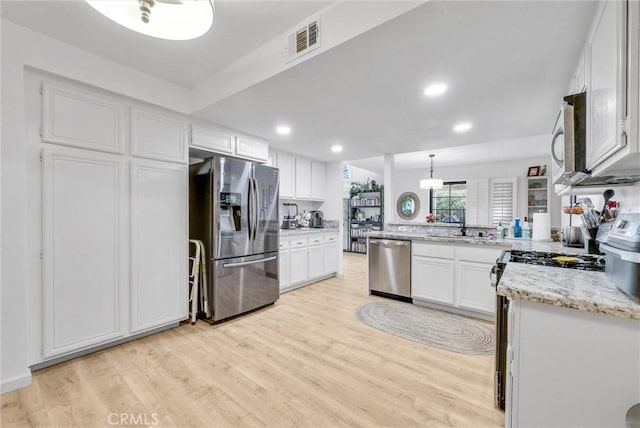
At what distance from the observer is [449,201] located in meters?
7.42

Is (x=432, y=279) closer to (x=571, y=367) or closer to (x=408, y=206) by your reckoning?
(x=571, y=367)

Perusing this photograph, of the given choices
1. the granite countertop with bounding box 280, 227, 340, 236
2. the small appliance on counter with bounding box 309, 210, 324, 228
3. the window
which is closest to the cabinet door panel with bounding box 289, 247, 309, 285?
the granite countertop with bounding box 280, 227, 340, 236

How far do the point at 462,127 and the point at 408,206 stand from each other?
500cm

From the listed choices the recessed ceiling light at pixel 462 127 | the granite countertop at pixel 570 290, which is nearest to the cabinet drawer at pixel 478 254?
the recessed ceiling light at pixel 462 127

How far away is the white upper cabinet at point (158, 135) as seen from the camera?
2.44 m

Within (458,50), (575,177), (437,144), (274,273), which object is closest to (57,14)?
(458,50)

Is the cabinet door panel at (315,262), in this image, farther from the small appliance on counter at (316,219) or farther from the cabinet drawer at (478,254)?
the cabinet drawer at (478,254)

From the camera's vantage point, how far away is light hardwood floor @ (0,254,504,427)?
1.55 m

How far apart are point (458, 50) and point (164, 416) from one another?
2813 mm

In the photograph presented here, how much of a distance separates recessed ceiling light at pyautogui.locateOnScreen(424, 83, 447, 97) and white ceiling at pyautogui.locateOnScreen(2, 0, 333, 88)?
1.03 m

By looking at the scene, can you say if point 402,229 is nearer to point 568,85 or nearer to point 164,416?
point 568,85

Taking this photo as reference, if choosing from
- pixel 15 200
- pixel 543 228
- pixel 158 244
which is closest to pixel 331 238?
pixel 158 244

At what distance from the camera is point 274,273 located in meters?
3.43

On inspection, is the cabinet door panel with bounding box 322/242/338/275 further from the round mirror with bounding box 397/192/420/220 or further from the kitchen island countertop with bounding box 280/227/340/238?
the round mirror with bounding box 397/192/420/220
